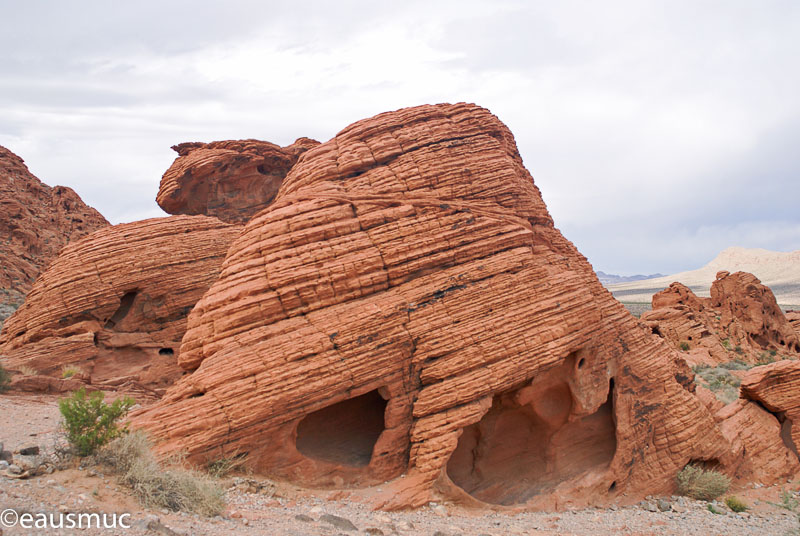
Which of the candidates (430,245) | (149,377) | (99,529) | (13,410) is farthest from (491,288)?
(149,377)

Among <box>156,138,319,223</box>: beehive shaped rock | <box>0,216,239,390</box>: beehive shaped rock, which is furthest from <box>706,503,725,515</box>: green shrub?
<box>156,138,319,223</box>: beehive shaped rock

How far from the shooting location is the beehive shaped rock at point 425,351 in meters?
10.1

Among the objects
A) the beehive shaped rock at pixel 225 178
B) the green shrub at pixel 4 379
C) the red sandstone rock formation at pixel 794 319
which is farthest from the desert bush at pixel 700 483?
the red sandstone rock formation at pixel 794 319

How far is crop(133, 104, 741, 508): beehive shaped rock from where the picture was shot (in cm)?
1005

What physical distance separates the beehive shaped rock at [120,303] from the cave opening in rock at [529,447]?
11702 millimetres

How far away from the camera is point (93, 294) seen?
18156 mm

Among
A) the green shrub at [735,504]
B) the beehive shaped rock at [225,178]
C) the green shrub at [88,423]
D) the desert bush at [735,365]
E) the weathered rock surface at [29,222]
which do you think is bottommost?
the green shrub at [735,504]

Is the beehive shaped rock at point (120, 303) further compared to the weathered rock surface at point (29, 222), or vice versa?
the weathered rock surface at point (29, 222)

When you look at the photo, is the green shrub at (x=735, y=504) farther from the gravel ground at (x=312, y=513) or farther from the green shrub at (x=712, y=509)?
the green shrub at (x=712, y=509)

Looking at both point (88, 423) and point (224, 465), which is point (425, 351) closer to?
point (224, 465)

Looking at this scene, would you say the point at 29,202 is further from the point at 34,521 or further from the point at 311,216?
the point at 34,521

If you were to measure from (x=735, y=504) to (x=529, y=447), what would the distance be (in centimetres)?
496

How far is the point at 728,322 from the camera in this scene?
108 ft

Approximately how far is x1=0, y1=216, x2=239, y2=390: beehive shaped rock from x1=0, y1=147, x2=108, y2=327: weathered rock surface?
53.2 ft
